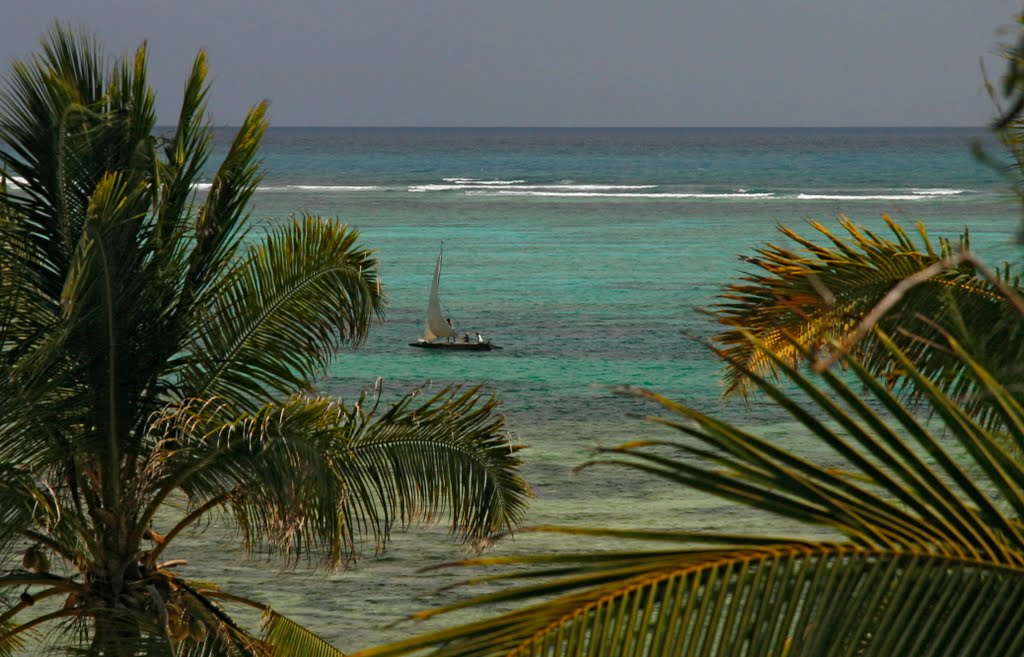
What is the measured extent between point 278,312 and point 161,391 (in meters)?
0.79

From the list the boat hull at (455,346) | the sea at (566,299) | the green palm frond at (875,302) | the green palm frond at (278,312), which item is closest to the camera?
the green palm frond at (875,302)

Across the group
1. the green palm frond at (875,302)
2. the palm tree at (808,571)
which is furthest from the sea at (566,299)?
the green palm frond at (875,302)

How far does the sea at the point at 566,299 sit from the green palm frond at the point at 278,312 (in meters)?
0.42

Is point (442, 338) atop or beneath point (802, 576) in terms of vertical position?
beneath

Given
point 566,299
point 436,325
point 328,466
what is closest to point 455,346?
point 436,325

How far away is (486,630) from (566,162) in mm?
104847

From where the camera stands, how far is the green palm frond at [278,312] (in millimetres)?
7148

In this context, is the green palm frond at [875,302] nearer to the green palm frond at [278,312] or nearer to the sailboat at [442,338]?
the green palm frond at [278,312]

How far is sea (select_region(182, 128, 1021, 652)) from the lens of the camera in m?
13.0

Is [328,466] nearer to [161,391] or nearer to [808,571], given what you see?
[161,391]

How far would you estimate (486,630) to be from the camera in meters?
1.83

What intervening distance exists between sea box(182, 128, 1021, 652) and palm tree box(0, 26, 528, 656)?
1.66 ft

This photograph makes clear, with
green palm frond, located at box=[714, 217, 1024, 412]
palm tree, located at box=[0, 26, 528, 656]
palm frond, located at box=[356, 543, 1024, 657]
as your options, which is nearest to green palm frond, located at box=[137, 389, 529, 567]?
palm tree, located at box=[0, 26, 528, 656]

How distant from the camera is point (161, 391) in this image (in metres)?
6.93
